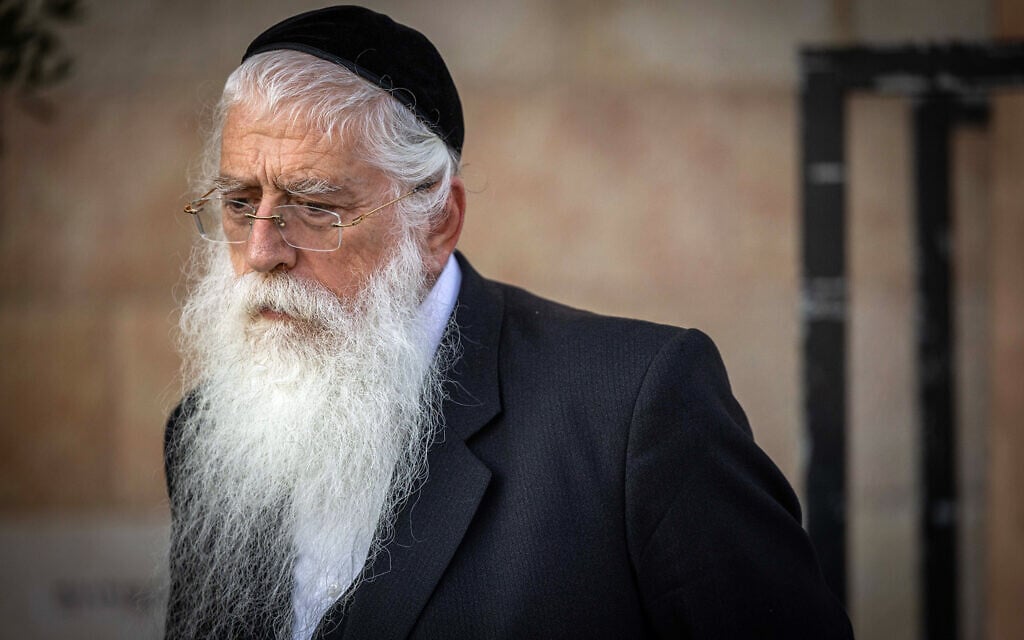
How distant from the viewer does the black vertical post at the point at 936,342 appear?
143 inches

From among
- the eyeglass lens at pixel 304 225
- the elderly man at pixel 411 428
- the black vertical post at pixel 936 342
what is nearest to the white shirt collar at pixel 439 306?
the elderly man at pixel 411 428

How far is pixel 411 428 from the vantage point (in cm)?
214

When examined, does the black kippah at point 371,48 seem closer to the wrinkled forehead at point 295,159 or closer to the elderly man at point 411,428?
the elderly man at point 411,428

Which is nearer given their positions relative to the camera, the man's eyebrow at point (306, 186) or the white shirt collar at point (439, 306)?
the man's eyebrow at point (306, 186)

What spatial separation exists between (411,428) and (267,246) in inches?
19.3

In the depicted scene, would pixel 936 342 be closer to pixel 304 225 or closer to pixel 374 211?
pixel 374 211

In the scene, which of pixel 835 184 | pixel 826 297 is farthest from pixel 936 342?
pixel 835 184

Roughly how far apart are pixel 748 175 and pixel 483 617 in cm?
260

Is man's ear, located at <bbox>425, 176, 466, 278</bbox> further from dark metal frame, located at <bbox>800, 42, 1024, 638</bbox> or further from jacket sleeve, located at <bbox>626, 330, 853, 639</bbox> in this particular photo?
dark metal frame, located at <bbox>800, 42, 1024, 638</bbox>

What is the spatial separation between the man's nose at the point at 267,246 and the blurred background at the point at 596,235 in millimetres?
1980

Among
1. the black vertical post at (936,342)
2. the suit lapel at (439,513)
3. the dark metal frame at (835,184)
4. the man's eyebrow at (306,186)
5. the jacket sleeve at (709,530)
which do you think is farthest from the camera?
the black vertical post at (936,342)

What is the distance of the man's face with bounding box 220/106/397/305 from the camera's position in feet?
6.72

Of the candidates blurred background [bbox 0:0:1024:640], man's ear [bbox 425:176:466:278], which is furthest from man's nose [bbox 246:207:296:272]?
blurred background [bbox 0:0:1024:640]

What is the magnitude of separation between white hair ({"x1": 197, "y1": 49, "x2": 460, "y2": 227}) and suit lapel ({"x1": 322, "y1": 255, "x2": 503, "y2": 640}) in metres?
0.34
